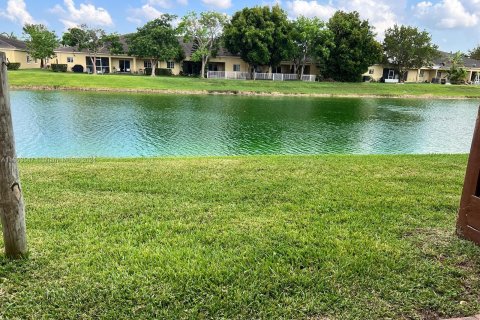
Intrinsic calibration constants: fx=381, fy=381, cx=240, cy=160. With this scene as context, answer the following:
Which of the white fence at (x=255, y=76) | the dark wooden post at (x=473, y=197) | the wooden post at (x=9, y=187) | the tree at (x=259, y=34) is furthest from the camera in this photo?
the white fence at (x=255, y=76)

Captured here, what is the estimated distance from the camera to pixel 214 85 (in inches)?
1577

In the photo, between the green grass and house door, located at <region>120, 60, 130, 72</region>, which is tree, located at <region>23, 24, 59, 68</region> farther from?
the green grass

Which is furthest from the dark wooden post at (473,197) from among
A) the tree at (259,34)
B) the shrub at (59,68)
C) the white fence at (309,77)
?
the shrub at (59,68)

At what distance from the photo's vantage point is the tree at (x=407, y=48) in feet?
186

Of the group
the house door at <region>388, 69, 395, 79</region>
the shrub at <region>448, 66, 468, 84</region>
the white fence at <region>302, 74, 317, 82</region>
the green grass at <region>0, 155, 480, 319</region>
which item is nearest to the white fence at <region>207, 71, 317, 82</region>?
the white fence at <region>302, 74, 317, 82</region>

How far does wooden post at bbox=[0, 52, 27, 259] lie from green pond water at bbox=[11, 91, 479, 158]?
910cm

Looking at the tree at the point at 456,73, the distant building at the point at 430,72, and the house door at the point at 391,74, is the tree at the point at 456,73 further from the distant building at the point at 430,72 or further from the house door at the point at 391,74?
the house door at the point at 391,74

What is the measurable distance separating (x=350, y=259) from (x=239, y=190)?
8.32 feet

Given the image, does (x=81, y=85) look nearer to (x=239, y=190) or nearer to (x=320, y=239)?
(x=239, y=190)

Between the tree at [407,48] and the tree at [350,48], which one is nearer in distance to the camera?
the tree at [350,48]

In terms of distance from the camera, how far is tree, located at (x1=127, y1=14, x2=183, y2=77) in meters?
45.2

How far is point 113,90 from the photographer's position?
34312 millimetres

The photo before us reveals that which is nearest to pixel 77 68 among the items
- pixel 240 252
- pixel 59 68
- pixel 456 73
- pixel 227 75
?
pixel 59 68

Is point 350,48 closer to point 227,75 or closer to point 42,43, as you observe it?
point 227,75
